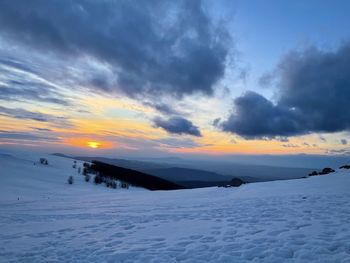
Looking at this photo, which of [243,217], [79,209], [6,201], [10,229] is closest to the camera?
[243,217]

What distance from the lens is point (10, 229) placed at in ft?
41.3

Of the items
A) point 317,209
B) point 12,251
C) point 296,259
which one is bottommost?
point 12,251

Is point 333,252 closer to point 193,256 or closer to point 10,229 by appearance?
point 193,256

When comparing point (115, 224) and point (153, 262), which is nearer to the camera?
point (153, 262)

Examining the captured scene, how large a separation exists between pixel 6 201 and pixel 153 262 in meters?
17.0

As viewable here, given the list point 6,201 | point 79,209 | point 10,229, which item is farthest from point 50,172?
point 10,229

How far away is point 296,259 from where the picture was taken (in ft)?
23.1

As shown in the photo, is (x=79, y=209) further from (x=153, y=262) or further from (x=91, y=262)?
(x=153, y=262)

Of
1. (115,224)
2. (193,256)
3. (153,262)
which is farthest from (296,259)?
(115,224)

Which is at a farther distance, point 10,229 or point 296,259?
point 10,229

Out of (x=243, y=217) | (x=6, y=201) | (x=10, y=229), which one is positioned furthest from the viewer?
(x=6, y=201)

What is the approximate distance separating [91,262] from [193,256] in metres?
2.77

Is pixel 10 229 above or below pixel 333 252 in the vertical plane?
below

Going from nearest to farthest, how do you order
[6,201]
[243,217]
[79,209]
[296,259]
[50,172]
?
[296,259], [243,217], [79,209], [6,201], [50,172]
